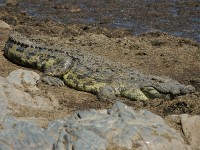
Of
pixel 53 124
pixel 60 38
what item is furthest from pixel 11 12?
pixel 53 124

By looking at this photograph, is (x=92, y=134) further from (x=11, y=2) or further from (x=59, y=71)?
(x=11, y=2)

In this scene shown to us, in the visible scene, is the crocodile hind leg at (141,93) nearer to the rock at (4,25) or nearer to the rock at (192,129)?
the rock at (192,129)

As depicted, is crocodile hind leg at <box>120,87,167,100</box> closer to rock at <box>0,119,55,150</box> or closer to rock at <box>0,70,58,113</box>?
rock at <box>0,70,58,113</box>

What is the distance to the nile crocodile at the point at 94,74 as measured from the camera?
7504mm

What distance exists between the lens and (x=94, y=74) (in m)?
7.89

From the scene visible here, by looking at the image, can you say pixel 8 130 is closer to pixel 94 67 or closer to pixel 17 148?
pixel 17 148

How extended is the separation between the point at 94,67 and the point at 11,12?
7.46 meters

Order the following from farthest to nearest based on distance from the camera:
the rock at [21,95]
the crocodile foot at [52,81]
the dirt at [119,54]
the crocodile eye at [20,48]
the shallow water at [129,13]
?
1. the shallow water at [129,13]
2. the crocodile eye at [20,48]
3. the crocodile foot at [52,81]
4. the dirt at [119,54]
5. the rock at [21,95]

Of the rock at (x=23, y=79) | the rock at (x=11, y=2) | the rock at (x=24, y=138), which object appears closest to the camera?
the rock at (x=24, y=138)

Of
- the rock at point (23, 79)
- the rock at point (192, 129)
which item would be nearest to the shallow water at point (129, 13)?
the rock at point (23, 79)

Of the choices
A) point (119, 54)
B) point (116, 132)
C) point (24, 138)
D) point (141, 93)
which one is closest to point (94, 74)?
point (141, 93)

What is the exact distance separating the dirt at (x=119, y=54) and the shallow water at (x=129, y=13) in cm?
94

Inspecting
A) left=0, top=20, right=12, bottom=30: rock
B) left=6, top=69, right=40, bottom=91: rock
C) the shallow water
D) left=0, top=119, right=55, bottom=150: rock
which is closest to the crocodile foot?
left=6, top=69, right=40, bottom=91: rock

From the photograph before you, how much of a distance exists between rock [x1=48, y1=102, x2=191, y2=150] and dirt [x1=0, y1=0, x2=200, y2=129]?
2.10ft
